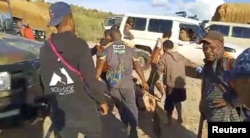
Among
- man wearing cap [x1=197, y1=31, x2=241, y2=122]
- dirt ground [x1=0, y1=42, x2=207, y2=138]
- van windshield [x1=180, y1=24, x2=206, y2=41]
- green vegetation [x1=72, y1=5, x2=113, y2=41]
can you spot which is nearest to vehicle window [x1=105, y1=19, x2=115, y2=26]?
green vegetation [x1=72, y1=5, x2=113, y2=41]

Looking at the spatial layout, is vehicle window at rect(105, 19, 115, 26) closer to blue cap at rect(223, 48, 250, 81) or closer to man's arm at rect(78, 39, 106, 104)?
man's arm at rect(78, 39, 106, 104)

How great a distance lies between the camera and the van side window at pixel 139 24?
1559 centimetres

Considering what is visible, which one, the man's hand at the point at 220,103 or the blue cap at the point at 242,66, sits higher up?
the blue cap at the point at 242,66

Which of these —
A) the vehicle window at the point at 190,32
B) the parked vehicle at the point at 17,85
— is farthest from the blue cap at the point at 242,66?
the vehicle window at the point at 190,32

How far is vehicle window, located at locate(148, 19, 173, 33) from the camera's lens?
48.5 ft

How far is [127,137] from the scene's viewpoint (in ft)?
21.4

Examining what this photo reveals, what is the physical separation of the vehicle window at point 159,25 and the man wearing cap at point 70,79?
35.1 feet

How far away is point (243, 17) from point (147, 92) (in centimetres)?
3223

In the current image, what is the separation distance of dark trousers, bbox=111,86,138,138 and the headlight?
4.30 ft

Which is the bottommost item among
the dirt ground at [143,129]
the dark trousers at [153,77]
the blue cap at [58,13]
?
the dirt ground at [143,129]

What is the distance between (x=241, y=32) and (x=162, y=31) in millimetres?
2912

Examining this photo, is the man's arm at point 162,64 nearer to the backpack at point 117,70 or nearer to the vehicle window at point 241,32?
the backpack at point 117,70

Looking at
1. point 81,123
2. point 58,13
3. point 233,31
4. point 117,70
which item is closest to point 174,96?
point 117,70

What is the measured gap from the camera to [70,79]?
13.5 ft
